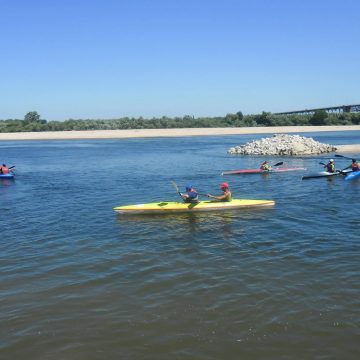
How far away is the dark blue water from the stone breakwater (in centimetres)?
2356

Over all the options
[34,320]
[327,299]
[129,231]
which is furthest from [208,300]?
[129,231]

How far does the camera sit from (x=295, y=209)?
17.7 meters

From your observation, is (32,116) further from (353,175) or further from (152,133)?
(353,175)

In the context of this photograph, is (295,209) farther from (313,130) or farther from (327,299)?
(313,130)

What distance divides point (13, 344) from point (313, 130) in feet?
317

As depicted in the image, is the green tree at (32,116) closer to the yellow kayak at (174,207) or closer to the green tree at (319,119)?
the green tree at (319,119)

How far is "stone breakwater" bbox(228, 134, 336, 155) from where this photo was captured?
42281 mm

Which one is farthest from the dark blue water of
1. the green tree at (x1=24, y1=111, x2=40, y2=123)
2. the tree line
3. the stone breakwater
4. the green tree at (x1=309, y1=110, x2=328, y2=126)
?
the green tree at (x1=24, y1=111, x2=40, y2=123)

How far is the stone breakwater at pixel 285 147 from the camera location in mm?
42281

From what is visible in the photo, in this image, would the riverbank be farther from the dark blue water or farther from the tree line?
the dark blue water

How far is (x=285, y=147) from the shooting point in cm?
4266

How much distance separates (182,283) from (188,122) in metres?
102

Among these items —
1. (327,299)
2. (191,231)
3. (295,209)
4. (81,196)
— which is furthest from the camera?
(81,196)

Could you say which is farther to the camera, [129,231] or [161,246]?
[129,231]
